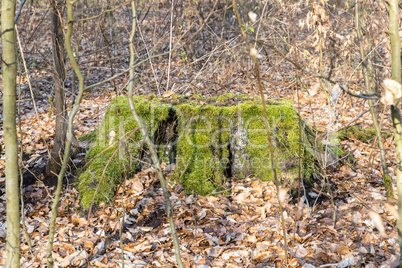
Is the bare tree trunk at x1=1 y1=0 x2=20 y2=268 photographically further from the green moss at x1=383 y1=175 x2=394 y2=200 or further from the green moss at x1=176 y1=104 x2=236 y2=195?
the green moss at x1=383 y1=175 x2=394 y2=200

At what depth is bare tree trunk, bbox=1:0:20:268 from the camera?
191 cm

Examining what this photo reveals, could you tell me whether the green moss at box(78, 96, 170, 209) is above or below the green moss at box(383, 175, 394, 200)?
above

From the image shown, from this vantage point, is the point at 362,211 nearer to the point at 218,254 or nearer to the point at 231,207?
the point at 231,207

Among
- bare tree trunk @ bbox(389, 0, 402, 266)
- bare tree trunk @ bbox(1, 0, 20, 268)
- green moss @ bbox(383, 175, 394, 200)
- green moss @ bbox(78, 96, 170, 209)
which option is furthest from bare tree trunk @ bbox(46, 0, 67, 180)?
green moss @ bbox(383, 175, 394, 200)

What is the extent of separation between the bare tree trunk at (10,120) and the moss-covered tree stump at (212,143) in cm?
161

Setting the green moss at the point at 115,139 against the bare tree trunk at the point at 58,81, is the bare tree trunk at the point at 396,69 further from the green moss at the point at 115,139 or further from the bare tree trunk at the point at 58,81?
the bare tree trunk at the point at 58,81

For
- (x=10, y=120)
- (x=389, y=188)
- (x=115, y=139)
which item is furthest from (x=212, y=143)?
(x=10, y=120)

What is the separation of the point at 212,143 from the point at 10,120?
7.82ft

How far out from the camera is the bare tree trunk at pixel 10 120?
1.91m

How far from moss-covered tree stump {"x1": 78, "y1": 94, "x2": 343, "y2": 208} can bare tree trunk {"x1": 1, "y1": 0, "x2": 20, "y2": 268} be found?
5.29 ft

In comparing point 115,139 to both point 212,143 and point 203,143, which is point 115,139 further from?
point 212,143

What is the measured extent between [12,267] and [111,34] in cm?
867

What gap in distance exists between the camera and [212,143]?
3.91 metres

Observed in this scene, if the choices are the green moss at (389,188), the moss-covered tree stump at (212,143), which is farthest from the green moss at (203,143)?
the green moss at (389,188)
